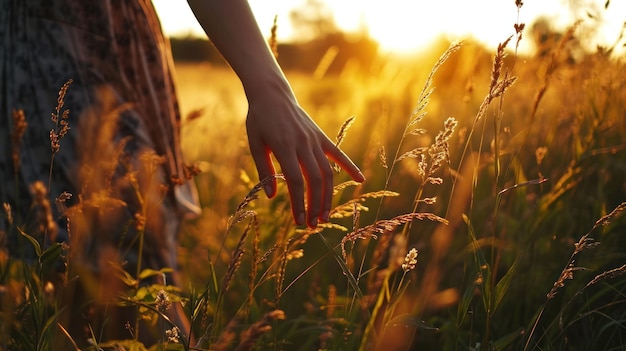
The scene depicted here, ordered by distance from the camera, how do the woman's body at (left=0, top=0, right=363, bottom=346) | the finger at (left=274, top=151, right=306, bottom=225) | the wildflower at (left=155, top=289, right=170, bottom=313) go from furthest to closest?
the woman's body at (left=0, top=0, right=363, bottom=346), the finger at (left=274, top=151, right=306, bottom=225), the wildflower at (left=155, top=289, right=170, bottom=313)

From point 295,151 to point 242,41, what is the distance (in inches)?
9.9

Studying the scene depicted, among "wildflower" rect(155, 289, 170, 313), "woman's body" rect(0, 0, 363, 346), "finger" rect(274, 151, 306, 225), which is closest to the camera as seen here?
"wildflower" rect(155, 289, 170, 313)

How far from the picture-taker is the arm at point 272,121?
120 cm

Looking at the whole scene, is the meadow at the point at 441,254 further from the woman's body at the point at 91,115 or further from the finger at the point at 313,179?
the woman's body at the point at 91,115

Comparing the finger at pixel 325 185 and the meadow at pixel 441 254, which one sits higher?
the finger at pixel 325 185

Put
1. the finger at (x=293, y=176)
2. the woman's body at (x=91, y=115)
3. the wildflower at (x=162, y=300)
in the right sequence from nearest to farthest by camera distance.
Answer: the wildflower at (x=162, y=300)
the finger at (x=293, y=176)
the woman's body at (x=91, y=115)

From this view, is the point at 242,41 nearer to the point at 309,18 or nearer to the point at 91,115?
the point at 91,115

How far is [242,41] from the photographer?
1.27m

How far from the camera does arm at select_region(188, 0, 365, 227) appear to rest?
47.2 inches

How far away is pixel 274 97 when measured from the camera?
1225 mm

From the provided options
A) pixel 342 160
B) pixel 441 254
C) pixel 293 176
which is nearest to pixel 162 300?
pixel 293 176

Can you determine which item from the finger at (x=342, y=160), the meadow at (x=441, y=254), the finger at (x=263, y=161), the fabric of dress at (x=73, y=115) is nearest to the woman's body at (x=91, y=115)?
the fabric of dress at (x=73, y=115)

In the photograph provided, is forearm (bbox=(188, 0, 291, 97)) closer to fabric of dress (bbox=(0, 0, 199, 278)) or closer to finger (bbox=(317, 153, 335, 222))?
finger (bbox=(317, 153, 335, 222))

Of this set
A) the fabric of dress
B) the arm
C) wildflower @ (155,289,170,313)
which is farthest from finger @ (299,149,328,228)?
the fabric of dress
